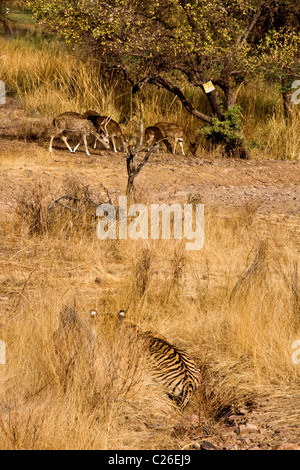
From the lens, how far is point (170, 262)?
696 centimetres

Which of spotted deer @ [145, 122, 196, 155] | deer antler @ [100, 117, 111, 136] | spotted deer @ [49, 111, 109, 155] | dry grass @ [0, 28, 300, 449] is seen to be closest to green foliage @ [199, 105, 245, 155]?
spotted deer @ [145, 122, 196, 155]

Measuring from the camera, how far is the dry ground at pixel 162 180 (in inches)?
340

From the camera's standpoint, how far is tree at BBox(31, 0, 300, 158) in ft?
36.1

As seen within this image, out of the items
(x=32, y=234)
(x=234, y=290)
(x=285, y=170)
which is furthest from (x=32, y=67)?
(x=234, y=290)

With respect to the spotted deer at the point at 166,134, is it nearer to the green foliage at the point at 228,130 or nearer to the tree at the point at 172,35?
the green foliage at the point at 228,130

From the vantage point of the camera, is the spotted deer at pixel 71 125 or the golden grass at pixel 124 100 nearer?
the spotted deer at pixel 71 125

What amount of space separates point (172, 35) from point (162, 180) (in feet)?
8.85

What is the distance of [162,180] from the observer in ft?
33.1

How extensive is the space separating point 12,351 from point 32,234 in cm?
283

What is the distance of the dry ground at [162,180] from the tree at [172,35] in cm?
133

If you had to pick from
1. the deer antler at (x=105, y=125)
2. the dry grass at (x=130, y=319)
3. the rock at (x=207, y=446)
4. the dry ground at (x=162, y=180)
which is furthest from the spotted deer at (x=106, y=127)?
the rock at (x=207, y=446)

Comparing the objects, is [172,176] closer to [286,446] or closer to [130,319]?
[130,319]

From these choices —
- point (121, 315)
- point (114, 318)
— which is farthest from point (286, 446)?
point (114, 318)

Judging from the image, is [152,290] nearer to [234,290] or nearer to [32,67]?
[234,290]
